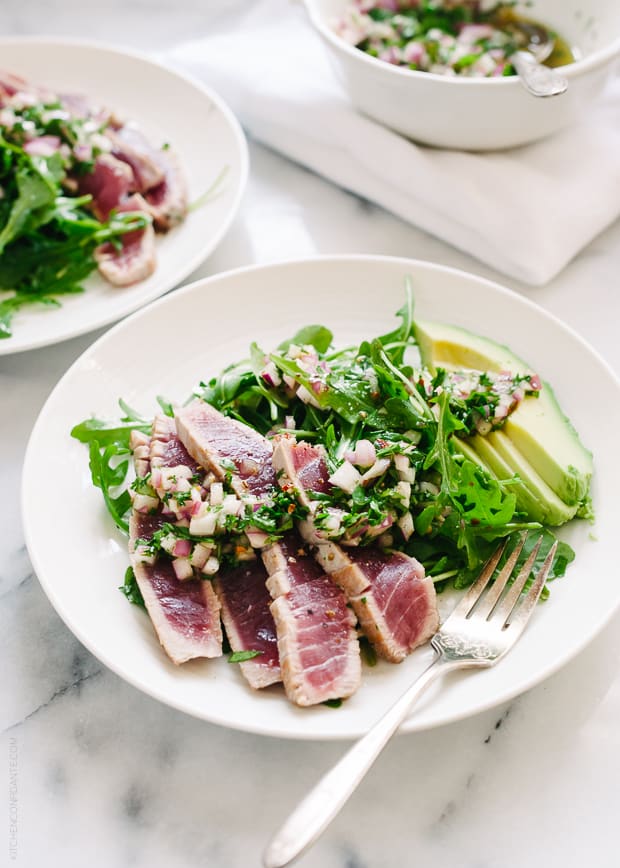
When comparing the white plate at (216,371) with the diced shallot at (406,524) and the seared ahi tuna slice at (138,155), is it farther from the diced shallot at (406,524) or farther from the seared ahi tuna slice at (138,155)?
the seared ahi tuna slice at (138,155)

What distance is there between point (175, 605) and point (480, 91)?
7.46 feet

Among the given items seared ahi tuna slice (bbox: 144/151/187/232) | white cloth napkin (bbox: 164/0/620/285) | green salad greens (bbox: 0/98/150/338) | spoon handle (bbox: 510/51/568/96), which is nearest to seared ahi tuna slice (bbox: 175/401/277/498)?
green salad greens (bbox: 0/98/150/338)

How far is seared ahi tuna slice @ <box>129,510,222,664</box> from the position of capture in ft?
7.27

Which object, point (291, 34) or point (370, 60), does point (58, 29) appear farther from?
point (370, 60)

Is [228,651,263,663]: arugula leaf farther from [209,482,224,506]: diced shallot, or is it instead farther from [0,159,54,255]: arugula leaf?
[0,159,54,255]: arugula leaf

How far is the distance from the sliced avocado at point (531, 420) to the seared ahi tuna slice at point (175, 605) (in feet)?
3.34

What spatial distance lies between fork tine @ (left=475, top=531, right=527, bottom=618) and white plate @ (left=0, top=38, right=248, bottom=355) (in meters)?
1.64

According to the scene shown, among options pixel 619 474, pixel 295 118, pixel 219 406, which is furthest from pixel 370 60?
pixel 619 474

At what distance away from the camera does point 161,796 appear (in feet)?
7.24

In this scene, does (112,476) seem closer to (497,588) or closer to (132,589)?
(132,589)

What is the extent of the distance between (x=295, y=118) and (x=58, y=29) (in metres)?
1.85

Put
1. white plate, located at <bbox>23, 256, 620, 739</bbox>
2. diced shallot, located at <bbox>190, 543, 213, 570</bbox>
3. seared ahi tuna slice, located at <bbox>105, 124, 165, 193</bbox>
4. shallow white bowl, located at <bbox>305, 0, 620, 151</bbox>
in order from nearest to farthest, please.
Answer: white plate, located at <bbox>23, 256, 620, 739</bbox> → diced shallot, located at <bbox>190, 543, 213, 570</bbox> → shallow white bowl, located at <bbox>305, 0, 620, 151</bbox> → seared ahi tuna slice, located at <bbox>105, 124, 165, 193</bbox>

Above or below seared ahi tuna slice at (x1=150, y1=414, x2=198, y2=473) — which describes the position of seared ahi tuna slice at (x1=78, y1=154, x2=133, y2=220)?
below

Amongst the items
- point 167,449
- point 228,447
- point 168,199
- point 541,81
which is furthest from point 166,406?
point 541,81
